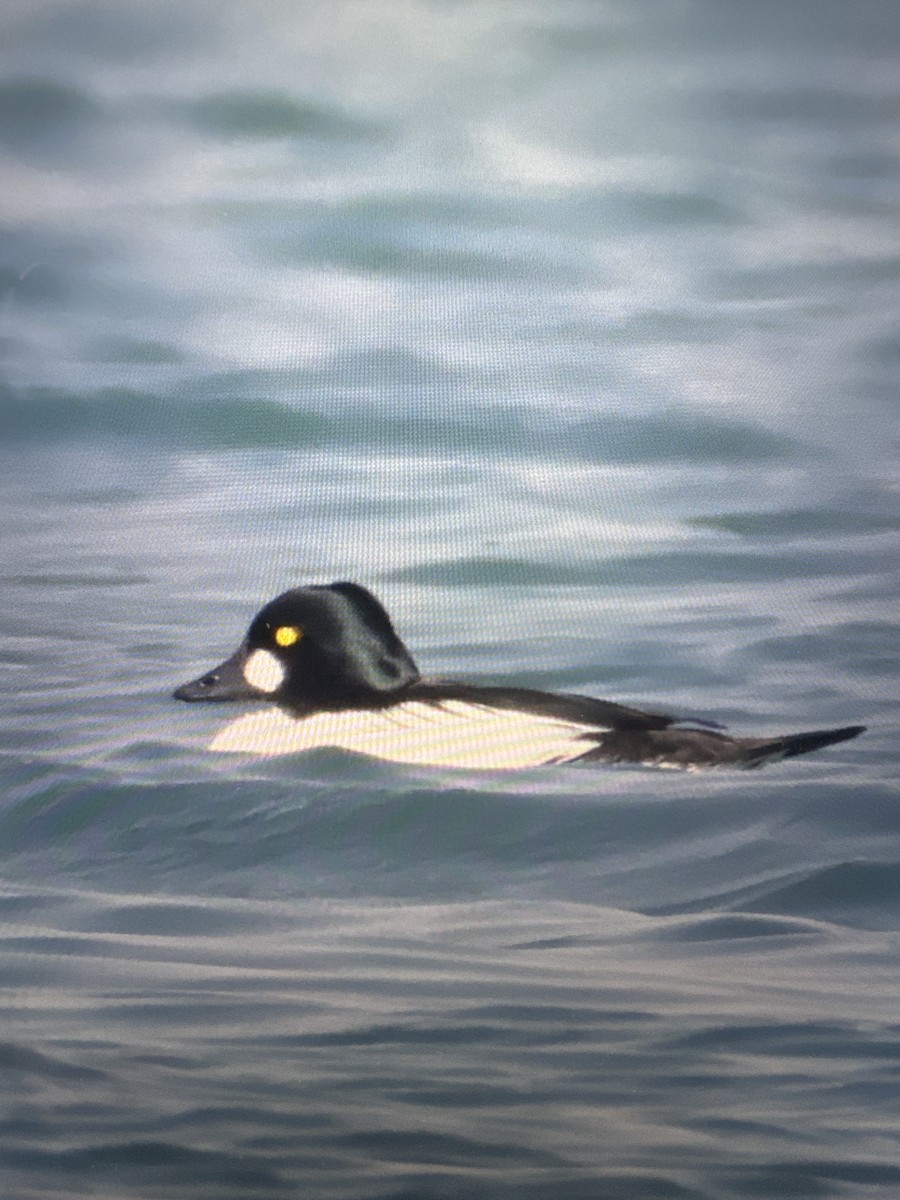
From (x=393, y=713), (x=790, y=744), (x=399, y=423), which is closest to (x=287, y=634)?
(x=393, y=713)

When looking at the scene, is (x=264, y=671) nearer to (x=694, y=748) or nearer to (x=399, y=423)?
(x=399, y=423)

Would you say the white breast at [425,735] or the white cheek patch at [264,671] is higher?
the white cheek patch at [264,671]

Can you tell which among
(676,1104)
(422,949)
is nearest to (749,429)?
(422,949)

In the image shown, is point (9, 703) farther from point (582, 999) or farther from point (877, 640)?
point (877, 640)

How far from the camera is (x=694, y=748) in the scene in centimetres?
232

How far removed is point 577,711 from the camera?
2338 millimetres

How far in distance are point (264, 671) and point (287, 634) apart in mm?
65

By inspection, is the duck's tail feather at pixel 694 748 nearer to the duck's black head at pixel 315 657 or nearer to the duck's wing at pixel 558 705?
the duck's wing at pixel 558 705

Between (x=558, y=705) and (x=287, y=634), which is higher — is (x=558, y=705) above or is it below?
below

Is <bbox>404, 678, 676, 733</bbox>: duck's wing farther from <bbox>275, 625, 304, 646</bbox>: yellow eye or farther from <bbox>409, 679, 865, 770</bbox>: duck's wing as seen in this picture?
<bbox>275, 625, 304, 646</bbox>: yellow eye

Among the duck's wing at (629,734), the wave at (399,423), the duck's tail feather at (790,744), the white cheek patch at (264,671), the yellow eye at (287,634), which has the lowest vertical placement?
the duck's tail feather at (790,744)

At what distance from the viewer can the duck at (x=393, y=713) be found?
7.54 feet

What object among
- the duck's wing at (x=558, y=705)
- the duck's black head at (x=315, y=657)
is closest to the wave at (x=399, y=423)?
the duck's black head at (x=315, y=657)

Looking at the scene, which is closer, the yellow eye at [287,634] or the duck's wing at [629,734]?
the duck's wing at [629,734]
